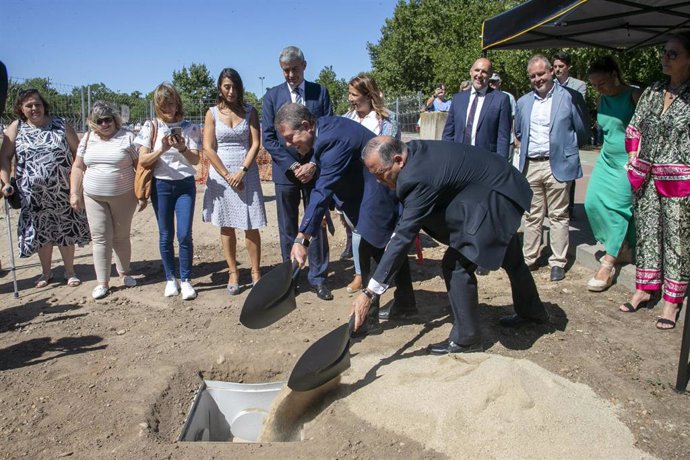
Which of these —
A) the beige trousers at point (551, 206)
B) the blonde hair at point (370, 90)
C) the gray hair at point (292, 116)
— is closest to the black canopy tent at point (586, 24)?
the blonde hair at point (370, 90)

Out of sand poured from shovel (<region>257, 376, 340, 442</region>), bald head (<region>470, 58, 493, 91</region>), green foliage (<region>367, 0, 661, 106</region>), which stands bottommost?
sand poured from shovel (<region>257, 376, 340, 442</region>)

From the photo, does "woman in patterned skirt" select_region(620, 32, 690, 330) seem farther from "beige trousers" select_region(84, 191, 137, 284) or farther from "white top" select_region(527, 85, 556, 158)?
"beige trousers" select_region(84, 191, 137, 284)

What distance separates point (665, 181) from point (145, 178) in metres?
4.11

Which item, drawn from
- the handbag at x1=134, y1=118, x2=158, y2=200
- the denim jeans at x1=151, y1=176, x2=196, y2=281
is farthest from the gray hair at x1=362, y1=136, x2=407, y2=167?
the handbag at x1=134, y1=118, x2=158, y2=200

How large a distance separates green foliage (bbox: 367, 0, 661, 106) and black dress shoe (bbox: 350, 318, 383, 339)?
719 inches

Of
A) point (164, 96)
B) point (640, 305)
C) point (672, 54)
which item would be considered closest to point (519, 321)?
point (640, 305)

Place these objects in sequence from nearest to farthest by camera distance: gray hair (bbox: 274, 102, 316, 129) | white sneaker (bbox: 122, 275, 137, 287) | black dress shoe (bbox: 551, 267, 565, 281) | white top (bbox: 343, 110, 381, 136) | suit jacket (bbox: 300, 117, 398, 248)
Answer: gray hair (bbox: 274, 102, 316, 129), suit jacket (bbox: 300, 117, 398, 248), black dress shoe (bbox: 551, 267, 565, 281), white top (bbox: 343, 110, 381, 136), white sneaker (bbox: 122, 275, 137, 287)

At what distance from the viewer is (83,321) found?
4.83 m

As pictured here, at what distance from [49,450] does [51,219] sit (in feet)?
9.72

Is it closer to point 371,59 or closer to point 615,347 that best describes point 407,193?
point 615,347

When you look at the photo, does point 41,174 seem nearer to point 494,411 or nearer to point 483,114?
point 483,114

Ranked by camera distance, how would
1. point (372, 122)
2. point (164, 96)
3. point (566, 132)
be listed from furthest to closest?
1. point (372, 122)
2. point (566, 132)
3. point (164, 96)

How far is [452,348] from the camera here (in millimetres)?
3797

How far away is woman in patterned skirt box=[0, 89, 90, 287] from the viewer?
17.4 feet
